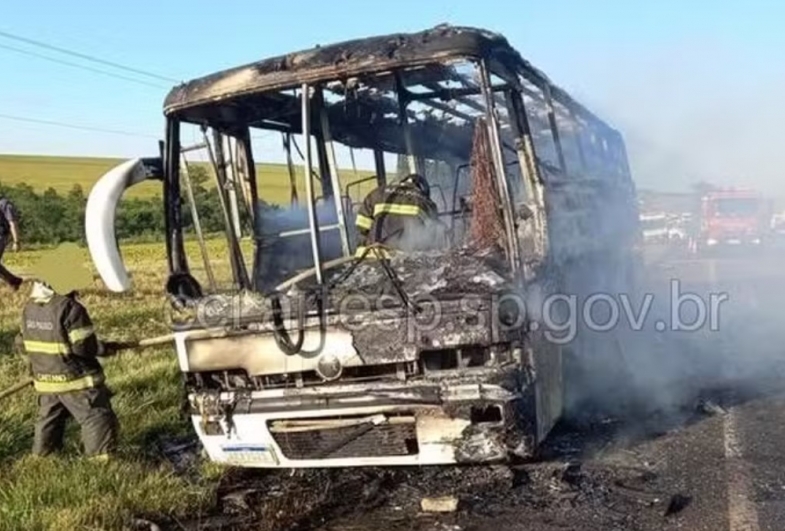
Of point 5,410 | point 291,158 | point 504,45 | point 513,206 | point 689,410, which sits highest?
point 504,45

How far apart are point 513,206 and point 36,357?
3.38 m

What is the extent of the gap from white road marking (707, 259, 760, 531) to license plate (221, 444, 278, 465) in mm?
2421

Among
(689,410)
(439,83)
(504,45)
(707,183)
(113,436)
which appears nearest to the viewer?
(504,45)

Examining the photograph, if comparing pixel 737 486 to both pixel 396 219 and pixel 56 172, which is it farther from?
pixel 56 172

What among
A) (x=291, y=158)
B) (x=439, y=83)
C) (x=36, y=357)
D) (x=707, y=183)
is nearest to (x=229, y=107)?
(x=291, y=158)

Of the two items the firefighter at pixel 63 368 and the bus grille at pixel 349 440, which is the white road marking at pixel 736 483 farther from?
the firefighter at pixel 63 368

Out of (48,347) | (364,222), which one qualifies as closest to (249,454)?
(364,222)

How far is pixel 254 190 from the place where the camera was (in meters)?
5.84

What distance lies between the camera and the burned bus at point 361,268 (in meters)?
4.43

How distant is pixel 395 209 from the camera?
5.24 m

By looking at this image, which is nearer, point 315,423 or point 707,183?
point 315,423

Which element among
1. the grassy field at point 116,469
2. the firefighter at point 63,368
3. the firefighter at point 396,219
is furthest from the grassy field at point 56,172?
the firefighter at point 396,219

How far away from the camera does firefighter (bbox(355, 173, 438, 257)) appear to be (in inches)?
204

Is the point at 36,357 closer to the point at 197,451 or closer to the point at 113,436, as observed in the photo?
the point at 113,436
